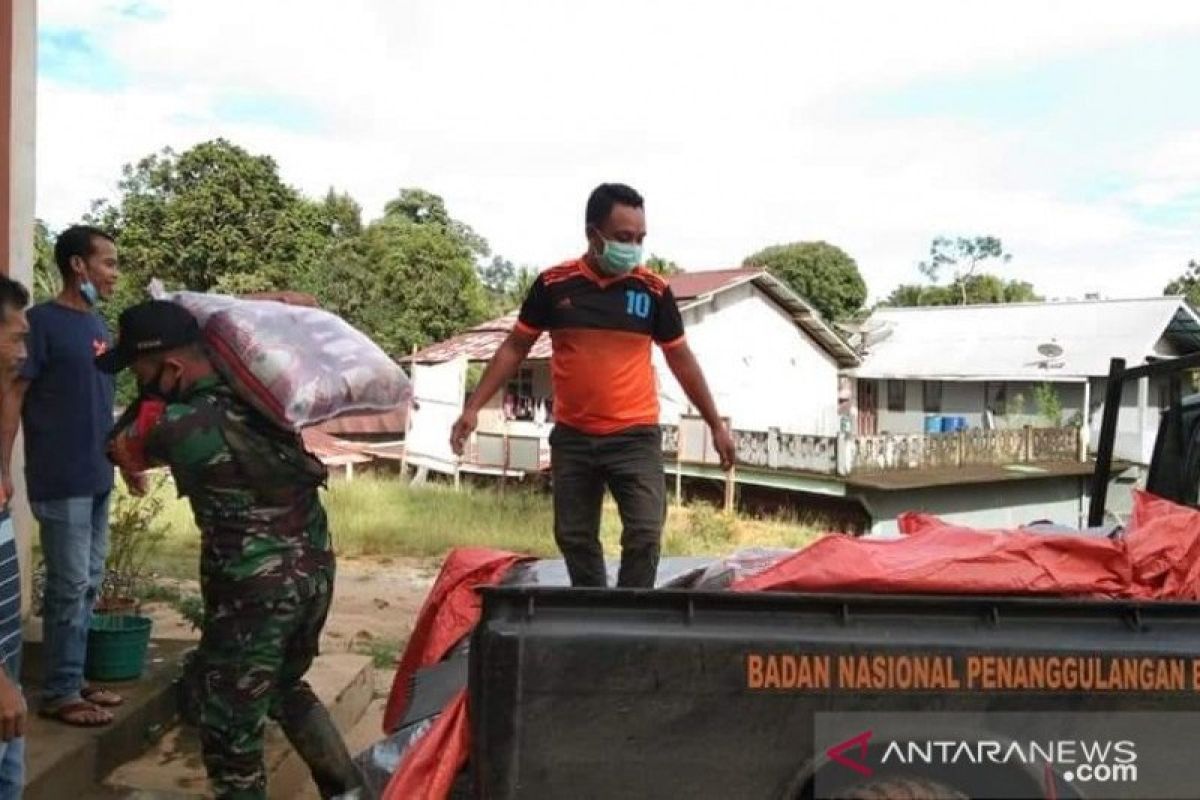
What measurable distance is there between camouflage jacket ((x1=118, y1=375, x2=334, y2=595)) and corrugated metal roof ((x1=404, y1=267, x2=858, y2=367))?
60.9 ft

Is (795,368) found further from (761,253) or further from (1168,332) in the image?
(761,253)

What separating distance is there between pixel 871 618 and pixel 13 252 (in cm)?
399

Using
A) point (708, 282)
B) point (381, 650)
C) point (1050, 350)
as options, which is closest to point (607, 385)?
point (381, 650)

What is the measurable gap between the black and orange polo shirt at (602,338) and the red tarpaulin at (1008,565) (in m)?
1.08

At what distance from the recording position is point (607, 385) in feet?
11.5

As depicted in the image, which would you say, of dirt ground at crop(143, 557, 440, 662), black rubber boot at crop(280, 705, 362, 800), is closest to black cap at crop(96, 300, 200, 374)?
black rubber boot at crop(280, 705, 362, 800)

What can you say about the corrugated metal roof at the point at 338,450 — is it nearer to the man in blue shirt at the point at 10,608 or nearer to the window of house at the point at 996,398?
the window of house at the point at 996,398

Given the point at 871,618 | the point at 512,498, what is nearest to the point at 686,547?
the point at 512,498

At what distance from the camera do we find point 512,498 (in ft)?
Result: 54.2

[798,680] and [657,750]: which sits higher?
[798,680]

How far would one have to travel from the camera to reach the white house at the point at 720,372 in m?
22.1

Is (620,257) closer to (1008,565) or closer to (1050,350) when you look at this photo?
(1008,565)

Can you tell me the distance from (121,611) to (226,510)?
1.88m

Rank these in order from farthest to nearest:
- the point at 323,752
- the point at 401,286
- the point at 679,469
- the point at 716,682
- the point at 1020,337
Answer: the point at 1020,337, the point at 401,286, the point at 679,469, the point at 323,752, the point at 716,682
